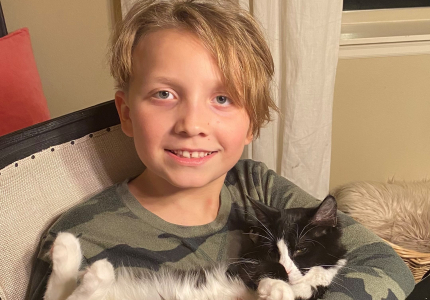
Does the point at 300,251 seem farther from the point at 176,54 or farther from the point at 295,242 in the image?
the point at 176,54

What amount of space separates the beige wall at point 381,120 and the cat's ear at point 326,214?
1.14 metres

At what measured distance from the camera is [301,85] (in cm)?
145

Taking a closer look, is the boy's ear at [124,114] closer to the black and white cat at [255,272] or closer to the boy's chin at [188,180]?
the boy's chin at [188,180]

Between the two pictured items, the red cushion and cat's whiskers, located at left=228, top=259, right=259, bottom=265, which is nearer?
cat's whiskers, located at left=228, top=259, right=259, bottom=265

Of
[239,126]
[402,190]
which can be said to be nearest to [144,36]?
[239,126]

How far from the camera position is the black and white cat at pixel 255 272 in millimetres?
725

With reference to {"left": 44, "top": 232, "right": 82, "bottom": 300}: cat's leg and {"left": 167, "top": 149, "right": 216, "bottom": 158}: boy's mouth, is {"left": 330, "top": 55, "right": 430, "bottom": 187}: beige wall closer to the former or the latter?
{"left": 167, "top": 149, "right": 216, "bottom": 158}: boy's mouth

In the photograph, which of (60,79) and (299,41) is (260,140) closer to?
(299,41)

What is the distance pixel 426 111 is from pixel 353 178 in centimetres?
47

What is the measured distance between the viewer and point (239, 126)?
892mm

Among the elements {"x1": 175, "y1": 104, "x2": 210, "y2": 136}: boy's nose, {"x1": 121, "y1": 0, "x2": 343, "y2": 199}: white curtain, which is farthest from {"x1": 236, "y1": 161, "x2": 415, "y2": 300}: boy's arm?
{"x1": 121, "y1": 0, "x2": 343, "y2": 199}: white curtain

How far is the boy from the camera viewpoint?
816mm

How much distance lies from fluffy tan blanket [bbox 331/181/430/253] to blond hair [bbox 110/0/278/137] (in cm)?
93

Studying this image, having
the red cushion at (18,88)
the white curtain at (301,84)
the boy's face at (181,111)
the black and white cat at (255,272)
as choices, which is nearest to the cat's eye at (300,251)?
the black and white cat at (255,272)
